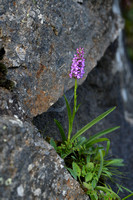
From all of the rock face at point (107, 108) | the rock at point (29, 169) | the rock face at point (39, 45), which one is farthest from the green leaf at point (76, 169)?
the rock face at point (39, 45)

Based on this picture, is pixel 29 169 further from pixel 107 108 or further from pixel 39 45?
pixel 107 108

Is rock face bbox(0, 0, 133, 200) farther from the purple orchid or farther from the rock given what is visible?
the purple orchid

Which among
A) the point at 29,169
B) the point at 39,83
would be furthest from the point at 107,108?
the point at 29,169

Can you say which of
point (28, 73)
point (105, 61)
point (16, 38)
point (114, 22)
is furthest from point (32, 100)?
point (114, 22)

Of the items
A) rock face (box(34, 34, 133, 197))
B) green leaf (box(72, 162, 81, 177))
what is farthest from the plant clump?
rock face (box(34, 34, 133, 197))

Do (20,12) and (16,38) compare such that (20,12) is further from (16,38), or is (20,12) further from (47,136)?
(47,136)

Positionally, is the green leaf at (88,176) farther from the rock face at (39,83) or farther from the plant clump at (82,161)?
the rock face at (39,83)
